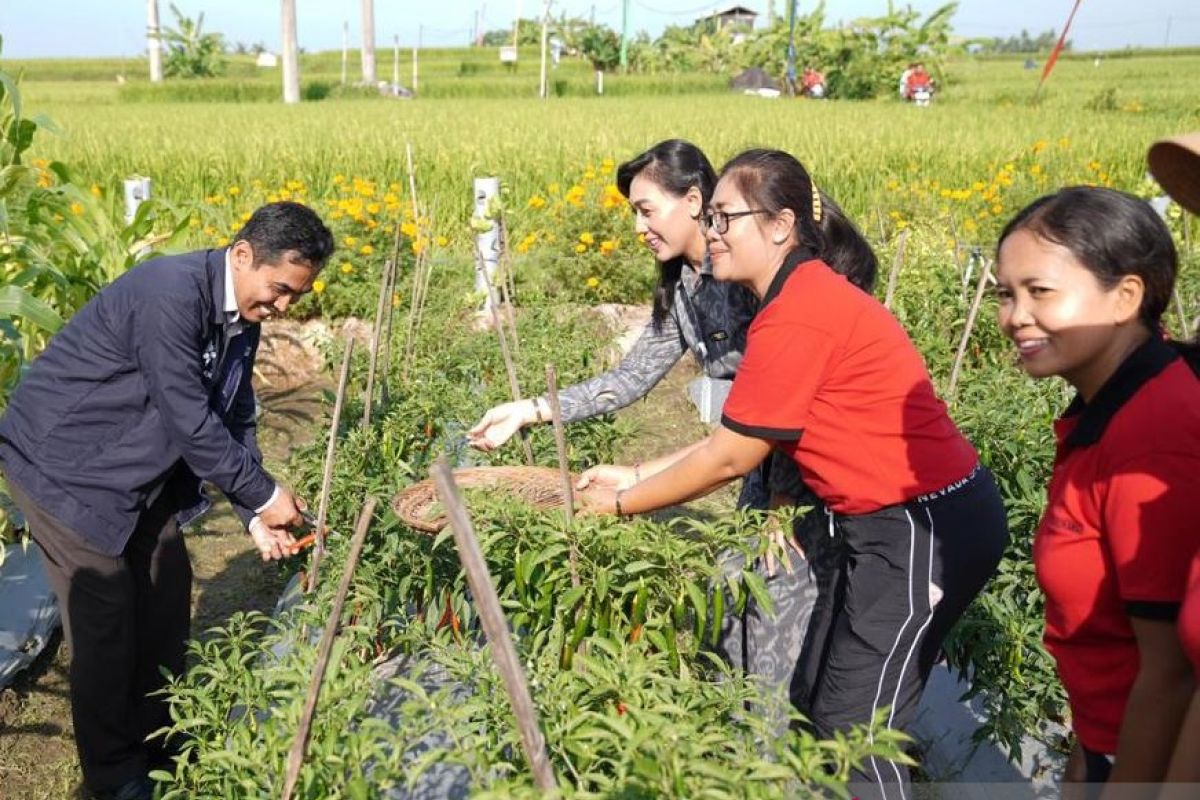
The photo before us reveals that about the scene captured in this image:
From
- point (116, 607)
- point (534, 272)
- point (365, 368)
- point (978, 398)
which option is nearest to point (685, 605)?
point (116, 607)

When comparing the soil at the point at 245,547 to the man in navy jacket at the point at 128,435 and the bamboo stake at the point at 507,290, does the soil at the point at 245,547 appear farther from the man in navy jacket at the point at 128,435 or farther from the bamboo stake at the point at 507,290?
the bamboo stake at the point at 507,290

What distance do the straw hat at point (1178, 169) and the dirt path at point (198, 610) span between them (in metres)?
2.76

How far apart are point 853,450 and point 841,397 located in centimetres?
11

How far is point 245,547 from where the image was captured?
4336 mm

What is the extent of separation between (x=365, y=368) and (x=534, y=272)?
216 cm

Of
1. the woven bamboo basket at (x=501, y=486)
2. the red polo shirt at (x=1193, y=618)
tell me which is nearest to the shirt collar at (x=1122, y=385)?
the red polo shirt at (x=1193, y=618)

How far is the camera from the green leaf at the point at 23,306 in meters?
3.15

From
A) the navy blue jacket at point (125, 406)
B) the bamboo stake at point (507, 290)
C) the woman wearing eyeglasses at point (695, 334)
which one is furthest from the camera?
the bamboo stake at point (507, 290)

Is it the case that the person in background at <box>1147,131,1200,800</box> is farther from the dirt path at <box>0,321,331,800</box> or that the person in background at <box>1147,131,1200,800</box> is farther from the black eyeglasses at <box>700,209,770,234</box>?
the dirt path at <box>0,321,331,800</box>

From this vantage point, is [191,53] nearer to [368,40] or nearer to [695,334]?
[368,40]

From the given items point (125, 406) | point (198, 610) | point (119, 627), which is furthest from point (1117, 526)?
point (198, 610)

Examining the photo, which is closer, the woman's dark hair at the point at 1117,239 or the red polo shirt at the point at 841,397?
the woman's dark hair at the point at 1117,239

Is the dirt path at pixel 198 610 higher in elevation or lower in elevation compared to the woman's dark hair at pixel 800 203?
lower

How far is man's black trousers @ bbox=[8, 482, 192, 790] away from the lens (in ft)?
8.65
